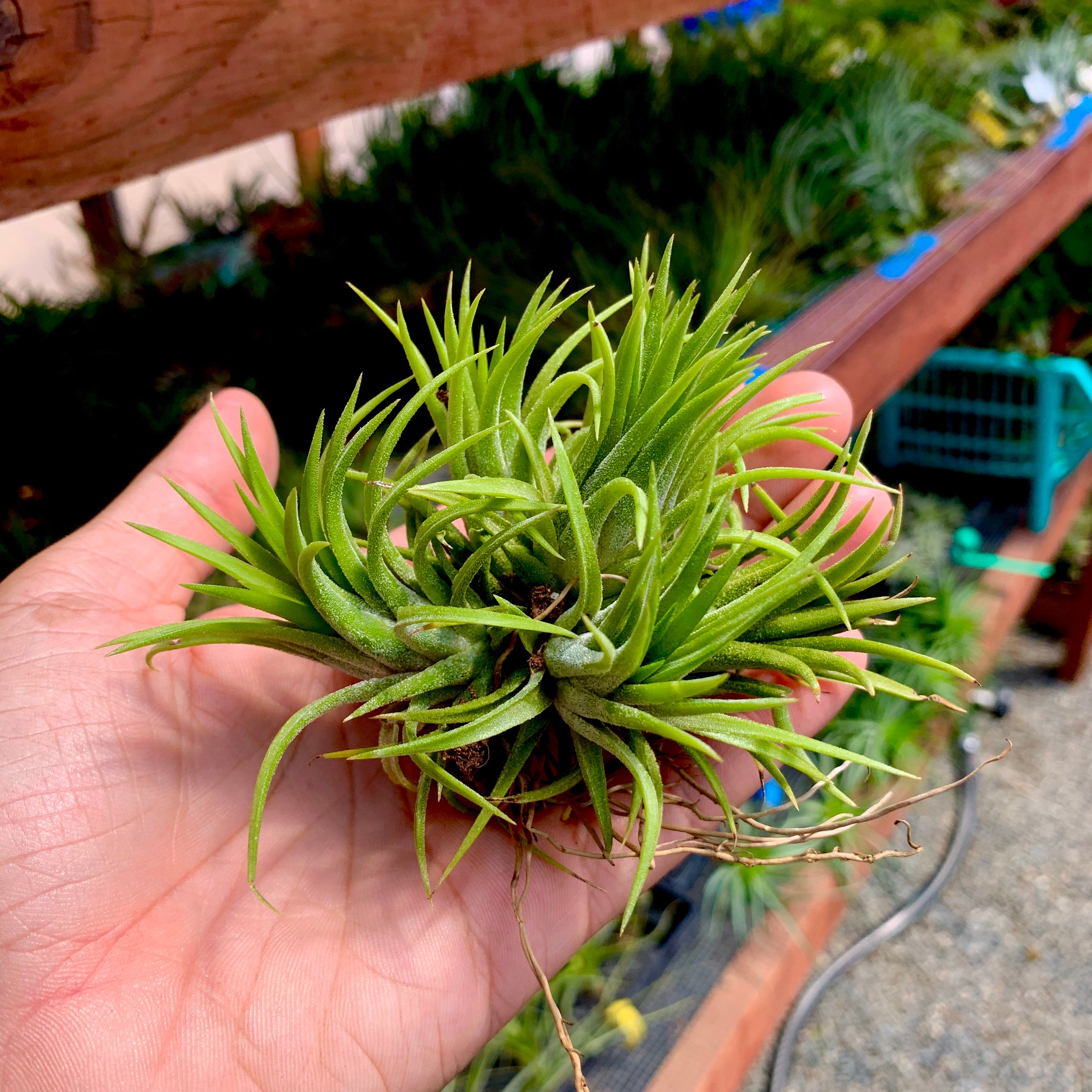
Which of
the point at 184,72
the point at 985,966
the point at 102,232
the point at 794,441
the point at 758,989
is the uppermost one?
the point at 184,72

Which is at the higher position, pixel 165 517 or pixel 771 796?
pixel 165 517

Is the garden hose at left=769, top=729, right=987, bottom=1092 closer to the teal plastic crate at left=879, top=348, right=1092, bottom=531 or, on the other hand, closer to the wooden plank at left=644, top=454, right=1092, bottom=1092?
the wooden plank at left=644, top=454, right=1092, bottom=1092

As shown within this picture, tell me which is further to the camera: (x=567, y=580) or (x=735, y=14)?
(x=735, y=14)

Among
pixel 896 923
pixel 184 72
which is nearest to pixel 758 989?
pixel 896 923

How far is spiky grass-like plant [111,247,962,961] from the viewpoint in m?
0.42

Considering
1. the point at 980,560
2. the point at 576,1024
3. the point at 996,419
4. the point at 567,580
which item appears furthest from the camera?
the point at 996,419

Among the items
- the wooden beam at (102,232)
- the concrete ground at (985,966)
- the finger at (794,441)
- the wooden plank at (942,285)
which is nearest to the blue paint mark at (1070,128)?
the wooden plank at (942,285)

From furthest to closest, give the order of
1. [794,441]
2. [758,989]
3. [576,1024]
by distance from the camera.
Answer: [758,989], [576,1024], [794,441]

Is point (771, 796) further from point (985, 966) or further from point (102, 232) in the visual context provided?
point (102, 232)

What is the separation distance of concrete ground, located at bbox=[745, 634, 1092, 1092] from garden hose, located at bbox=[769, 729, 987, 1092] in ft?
0.06

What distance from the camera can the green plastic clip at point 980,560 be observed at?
5.23 feet

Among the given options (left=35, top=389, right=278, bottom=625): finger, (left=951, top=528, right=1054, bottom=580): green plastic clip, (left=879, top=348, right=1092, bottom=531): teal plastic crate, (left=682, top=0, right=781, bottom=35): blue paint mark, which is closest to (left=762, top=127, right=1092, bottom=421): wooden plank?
(left=879, top=348, right=1092, bottom=531): teal plastic crate

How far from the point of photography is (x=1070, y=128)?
127 centimetres

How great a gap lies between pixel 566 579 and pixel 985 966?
3.97 ft
